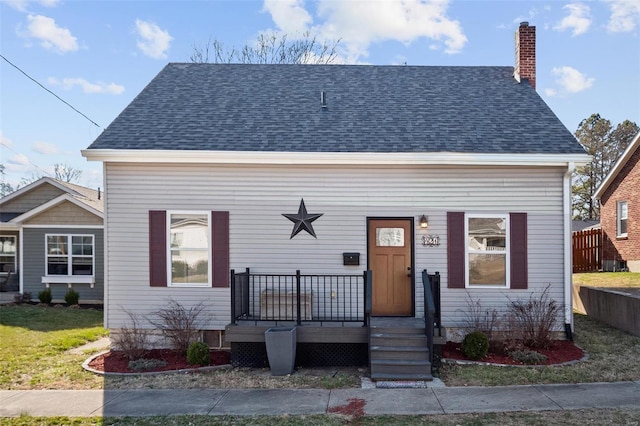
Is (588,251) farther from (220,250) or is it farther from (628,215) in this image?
(220,250)

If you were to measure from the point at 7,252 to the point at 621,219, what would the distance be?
23303 mm

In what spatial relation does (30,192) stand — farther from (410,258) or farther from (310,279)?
(410,258)

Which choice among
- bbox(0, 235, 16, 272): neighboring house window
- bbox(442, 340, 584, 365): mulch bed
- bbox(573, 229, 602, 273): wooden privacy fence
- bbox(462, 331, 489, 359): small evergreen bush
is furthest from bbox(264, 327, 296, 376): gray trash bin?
bbox(573, 229, 602, 273): wooden privacy fence

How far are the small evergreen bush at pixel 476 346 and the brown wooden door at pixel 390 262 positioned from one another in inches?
55.8

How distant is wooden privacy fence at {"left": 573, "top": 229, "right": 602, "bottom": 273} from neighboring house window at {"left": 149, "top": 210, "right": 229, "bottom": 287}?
648 inches

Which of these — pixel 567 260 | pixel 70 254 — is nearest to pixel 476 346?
pixel 567 260

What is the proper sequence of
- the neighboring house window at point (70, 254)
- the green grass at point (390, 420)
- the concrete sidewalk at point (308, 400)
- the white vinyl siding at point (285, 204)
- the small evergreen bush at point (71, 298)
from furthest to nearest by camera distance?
1. the neighboring house window at point (70, 254)
2. the small evergreen bush at point (71, 298)
3. the white vinyl siding at point (285, 204)
4. the concrete sidewalk at point (308, 400)
5. the green grass at point (390, 420)

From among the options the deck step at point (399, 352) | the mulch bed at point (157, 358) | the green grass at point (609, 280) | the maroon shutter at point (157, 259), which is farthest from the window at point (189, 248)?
the green grass at point (609, 280)

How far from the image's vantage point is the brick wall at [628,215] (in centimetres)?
1672

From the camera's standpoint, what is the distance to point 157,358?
8.31m

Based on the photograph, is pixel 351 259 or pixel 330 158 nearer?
pixel 330 158

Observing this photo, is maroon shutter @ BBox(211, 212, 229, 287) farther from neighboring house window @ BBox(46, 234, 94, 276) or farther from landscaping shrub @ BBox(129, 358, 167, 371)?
neighboring house window @ BBox(46, 234, 94, 276)

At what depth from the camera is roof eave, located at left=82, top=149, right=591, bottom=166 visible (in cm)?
851

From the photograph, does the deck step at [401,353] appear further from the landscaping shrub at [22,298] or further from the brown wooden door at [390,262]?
the landscaping shrub at [22,298]
